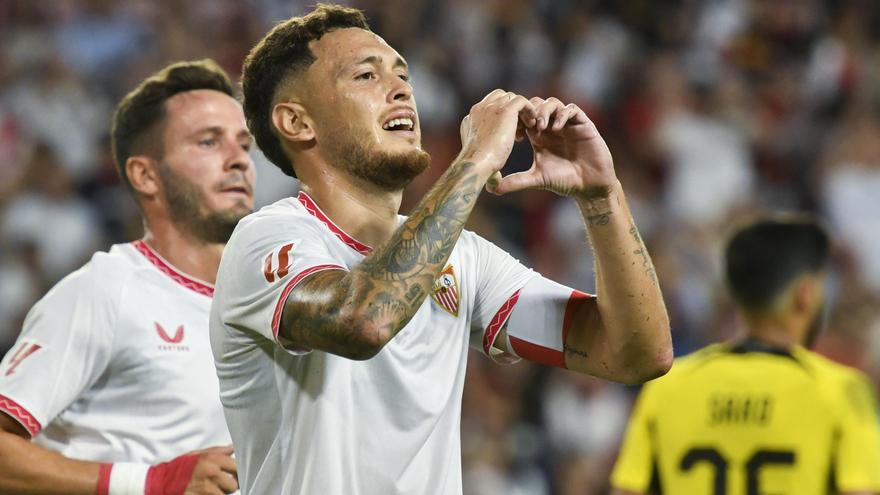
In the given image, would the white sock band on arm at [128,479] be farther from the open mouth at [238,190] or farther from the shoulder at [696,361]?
the shoulder at [696,361]

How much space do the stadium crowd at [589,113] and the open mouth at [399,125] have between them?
4.96 meters

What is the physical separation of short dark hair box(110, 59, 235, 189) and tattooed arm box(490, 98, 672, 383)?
1.77m

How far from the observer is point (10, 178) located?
9.95 metres

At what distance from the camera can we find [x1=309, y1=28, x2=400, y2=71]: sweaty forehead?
11.3 feet

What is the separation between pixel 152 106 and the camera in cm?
465

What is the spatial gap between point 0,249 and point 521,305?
22.6ft

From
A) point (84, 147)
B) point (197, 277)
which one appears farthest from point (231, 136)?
point (84, 147)

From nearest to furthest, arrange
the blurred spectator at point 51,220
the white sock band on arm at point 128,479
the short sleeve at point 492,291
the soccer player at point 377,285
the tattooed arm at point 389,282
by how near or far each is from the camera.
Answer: the tattooed arm at point 389,282
the soccer player at point 377,285
the short sleeve at point 492,291
the white sock band on arm at point 128,479
the blurred spectator at point 51,220

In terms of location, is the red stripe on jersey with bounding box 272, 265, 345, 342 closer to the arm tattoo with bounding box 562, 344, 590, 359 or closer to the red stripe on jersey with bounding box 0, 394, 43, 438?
the arm tattoo with bounding box 562, 344, 590, 359

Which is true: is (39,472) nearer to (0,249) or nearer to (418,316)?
(418,316)

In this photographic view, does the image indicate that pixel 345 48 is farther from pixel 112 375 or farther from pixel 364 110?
pixel 112 375

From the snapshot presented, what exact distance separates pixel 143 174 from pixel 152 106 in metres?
0.24

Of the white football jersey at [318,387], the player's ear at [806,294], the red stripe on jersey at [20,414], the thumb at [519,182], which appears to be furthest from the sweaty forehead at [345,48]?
the player's ear at [806,294]

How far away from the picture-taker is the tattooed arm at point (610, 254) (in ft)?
10.8
